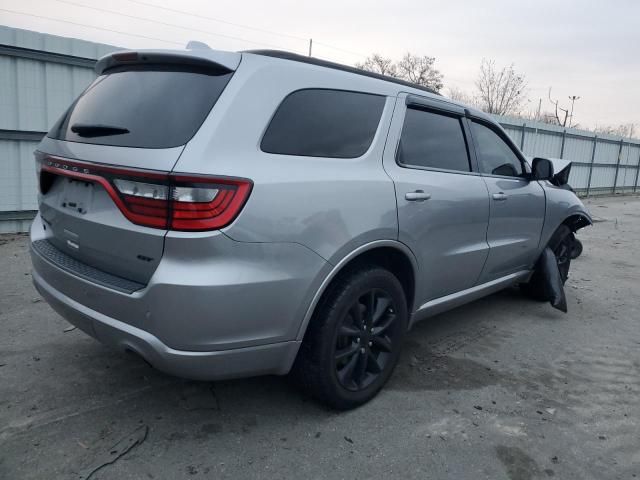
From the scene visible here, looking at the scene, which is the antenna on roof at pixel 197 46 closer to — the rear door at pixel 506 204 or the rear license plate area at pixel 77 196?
the rear license plate area at pixel 77 196

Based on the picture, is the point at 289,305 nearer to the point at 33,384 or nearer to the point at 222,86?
the point at 222,86

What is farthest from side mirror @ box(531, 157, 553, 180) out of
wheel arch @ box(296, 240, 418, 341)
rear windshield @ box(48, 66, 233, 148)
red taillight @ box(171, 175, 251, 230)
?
red taillight @ box(171, 175, 251, 230)

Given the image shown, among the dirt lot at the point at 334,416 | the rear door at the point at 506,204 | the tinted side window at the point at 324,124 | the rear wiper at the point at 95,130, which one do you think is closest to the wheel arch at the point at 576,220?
the rear door at the point at 506,204

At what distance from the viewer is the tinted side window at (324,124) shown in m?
2.29

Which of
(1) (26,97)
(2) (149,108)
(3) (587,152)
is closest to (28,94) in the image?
(1) (26,97)

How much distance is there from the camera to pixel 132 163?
2.06m

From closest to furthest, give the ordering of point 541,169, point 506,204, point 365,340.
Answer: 1. point 365,340
2. point 506,204
3. point 541,169

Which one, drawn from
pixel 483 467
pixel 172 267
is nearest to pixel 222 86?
pixel 172 267

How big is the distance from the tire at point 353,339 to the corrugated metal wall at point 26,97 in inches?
226

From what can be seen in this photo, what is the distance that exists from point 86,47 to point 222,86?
5.79 metres

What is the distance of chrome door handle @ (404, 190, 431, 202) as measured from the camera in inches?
111

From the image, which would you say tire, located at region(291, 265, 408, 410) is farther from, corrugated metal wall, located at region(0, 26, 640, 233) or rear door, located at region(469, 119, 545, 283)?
corrugated metal wall, located at region(0, 26, 640, 233)

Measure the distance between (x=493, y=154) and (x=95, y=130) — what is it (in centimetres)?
296

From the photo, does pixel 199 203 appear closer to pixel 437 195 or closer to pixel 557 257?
pixel 437 195
